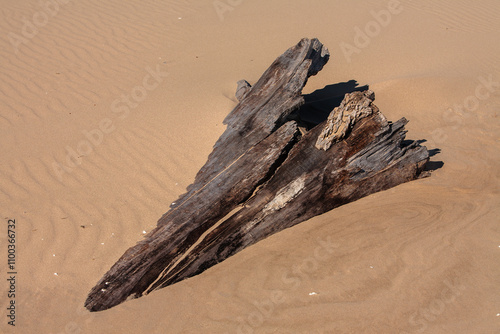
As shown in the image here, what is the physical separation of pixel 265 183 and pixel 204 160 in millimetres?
1459

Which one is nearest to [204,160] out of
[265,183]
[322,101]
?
[265,183]

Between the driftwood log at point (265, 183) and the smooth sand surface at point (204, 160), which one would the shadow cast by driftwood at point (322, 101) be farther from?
the driftwood log at point (265, 183)

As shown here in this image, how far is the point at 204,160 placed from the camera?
18.6ft

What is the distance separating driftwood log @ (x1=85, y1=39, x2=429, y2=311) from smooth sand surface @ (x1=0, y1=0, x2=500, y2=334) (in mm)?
157

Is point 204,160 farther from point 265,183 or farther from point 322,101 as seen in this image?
point 322,101

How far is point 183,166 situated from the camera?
18.4ft

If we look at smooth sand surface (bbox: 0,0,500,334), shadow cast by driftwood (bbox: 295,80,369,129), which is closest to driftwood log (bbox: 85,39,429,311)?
smooth sand surface (bbox: 0,0,500,334)

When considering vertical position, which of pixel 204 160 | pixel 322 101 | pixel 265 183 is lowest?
pixel 322 101

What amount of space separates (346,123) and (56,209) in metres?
3.45

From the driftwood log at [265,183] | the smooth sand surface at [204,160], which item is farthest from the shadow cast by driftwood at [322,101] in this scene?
the driftwood log at [265,183]

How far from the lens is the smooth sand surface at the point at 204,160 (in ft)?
12.0

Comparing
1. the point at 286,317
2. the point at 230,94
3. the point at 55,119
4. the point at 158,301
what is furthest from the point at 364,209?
the point at 55,119

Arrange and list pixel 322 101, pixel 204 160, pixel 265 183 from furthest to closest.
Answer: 1. pixel 322 101
2. pixel 204 160
3. pixel 265 183

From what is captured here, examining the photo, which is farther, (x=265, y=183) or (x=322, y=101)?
(x=322, y=101)
